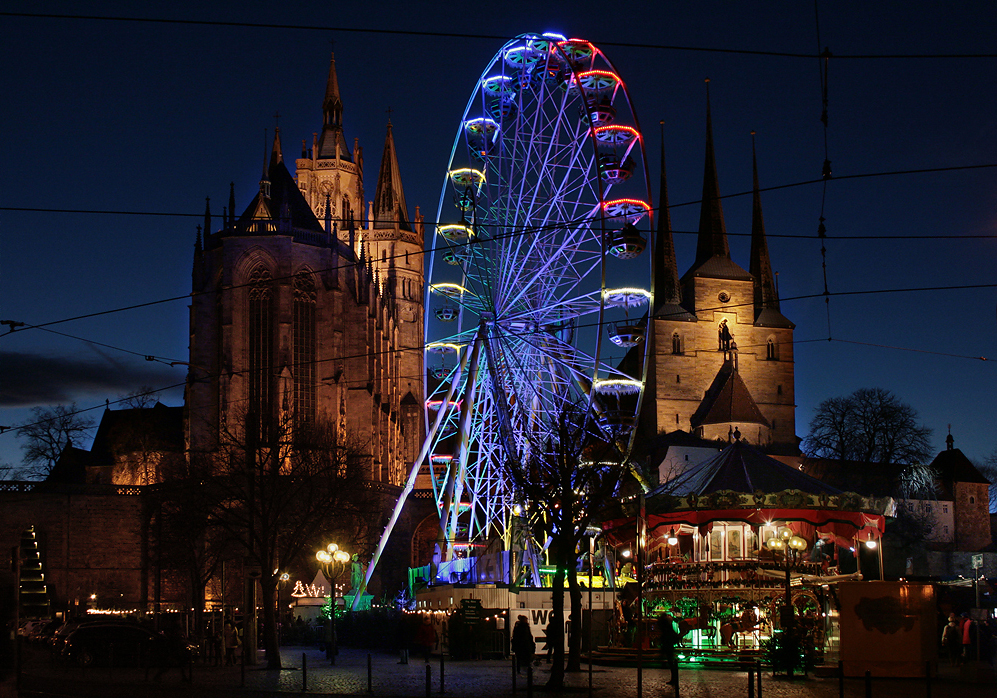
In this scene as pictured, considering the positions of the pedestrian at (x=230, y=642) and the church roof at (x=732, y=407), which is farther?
the church roof at (x=732, y=407)

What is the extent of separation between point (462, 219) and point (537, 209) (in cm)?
300

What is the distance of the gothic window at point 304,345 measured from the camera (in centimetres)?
6159

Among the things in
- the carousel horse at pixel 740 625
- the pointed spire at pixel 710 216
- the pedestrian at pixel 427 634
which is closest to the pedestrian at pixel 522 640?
the carousel horse at pixel 740 625

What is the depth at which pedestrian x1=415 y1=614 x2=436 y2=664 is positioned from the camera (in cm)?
3234

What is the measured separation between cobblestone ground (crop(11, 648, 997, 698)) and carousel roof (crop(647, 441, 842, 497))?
18.5 ft

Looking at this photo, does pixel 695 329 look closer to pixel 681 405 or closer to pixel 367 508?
pixel 681 405

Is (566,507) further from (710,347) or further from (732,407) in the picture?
(710,347)

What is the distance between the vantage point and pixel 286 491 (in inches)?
1502

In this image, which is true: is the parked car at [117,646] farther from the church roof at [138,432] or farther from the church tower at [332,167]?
the church tower at [332,167]

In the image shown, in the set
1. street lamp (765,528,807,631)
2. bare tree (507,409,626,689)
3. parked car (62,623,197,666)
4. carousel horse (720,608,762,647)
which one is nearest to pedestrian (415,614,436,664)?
parked car (62,623,197,666)

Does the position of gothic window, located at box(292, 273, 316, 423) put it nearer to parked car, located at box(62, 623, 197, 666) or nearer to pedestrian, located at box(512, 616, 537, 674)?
parked car, located at box(62, 623, 197, 666)

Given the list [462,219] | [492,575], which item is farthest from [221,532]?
[462,219]

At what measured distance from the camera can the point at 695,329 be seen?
78.9 m

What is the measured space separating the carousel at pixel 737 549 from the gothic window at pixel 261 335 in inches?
1323
